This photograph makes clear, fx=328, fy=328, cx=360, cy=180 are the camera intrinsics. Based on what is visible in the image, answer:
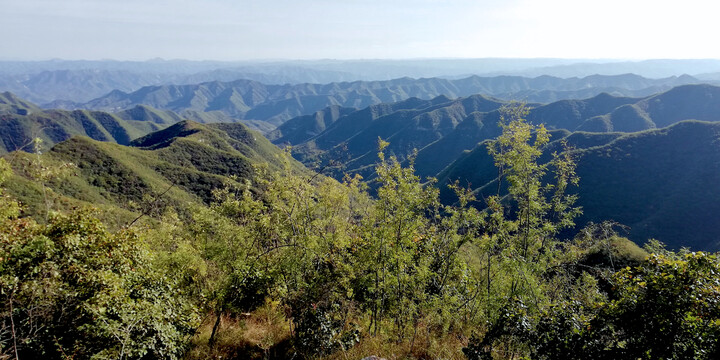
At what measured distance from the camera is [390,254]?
1395cm

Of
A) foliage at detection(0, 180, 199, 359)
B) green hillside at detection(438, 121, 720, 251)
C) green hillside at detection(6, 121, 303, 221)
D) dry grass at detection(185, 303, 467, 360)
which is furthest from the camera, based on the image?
green hillside at detection(438, 121, 720, 251)

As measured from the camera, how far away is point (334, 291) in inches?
Result: 548

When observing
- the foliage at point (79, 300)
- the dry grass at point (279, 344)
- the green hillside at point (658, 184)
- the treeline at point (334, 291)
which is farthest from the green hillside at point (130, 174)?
the green hillside at point (658, 184)

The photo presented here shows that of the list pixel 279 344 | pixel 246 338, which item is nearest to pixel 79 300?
pixel 246 338

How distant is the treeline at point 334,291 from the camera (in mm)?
6801

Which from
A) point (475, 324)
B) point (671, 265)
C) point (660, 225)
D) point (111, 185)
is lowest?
point (660, 225)

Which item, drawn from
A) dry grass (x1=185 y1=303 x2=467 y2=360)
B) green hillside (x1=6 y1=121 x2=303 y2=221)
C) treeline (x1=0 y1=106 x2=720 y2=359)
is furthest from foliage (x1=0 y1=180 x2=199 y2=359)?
green hillside (x1=6 y1=121 x2=303 y2=221)

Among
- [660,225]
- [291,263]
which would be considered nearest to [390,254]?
[291,263]

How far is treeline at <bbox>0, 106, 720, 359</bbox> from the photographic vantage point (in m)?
6.80

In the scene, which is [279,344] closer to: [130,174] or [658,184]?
[130,174]

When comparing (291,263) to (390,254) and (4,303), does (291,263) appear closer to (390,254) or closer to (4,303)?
(390,254)

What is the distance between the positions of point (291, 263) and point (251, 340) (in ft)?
12.0

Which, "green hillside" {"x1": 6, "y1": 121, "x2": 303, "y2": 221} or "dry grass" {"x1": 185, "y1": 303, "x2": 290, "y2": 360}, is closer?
"dry grass" {"x1": 185, "y1": 303, "x2": 290, "y2": 360}

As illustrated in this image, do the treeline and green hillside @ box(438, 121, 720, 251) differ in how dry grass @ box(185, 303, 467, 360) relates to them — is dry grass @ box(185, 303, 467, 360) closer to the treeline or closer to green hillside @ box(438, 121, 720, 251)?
the treeline
